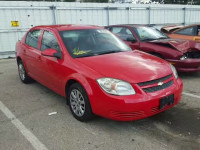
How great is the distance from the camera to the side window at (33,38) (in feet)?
15.7

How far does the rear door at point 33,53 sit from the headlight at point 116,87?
6.75ft

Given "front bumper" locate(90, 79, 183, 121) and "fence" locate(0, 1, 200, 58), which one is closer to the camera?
"front bumper" locate(90, 79, 183, 121)

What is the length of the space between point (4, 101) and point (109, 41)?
2.57 meters

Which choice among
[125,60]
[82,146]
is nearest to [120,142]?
[82,146]

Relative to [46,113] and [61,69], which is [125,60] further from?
[46,113]

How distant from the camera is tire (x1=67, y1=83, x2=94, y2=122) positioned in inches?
128

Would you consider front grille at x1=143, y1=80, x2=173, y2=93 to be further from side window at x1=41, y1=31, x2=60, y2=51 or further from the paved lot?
side window at x1=41, y1=31, x2=60, y2=51

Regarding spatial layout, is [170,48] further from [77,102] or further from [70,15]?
[70,15]

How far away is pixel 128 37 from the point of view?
6656 mm

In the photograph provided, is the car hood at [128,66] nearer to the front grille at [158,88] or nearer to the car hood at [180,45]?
the front grille at [158,88]

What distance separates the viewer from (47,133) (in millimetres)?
3174

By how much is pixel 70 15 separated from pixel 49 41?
7889mm

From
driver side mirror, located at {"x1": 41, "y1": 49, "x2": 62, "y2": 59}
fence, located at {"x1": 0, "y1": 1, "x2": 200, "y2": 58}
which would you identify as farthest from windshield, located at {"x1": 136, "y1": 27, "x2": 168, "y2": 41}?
fence, located at {"x1": 0, "y1": 1, "x2": 200, "y2": 58}

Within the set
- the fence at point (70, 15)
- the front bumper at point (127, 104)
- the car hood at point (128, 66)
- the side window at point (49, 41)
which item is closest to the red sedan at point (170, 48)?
the car hood at point (128, 66)
